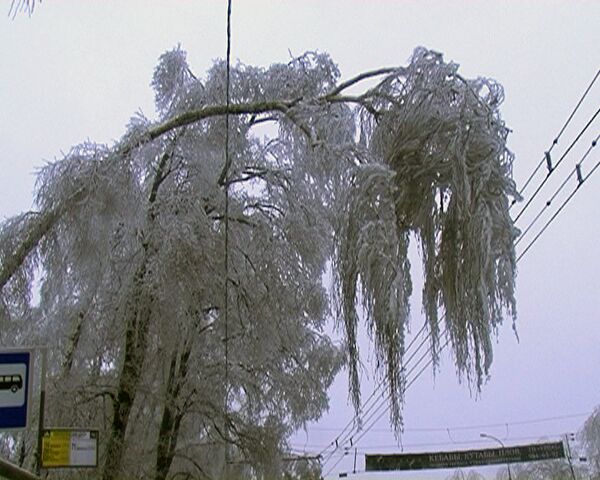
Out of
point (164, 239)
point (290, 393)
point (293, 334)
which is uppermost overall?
point (164, 239)

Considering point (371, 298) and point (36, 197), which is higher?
point (36, 197)

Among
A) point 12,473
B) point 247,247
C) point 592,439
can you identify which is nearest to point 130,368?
point 247,247

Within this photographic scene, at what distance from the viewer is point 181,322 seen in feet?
23.1

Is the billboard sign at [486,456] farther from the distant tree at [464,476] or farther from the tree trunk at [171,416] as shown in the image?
the tree trunk at [171,416]

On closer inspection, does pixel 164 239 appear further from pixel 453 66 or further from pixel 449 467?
pixel 449 467

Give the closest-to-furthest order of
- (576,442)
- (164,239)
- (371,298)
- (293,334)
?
(371,298), (164,239), (293,334), (576,442)

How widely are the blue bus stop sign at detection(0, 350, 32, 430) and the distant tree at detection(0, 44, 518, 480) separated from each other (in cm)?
201

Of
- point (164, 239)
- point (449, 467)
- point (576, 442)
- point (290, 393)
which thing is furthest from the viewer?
point (449, 467)

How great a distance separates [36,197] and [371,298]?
12.3 ft

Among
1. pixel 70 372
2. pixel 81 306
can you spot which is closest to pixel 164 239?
pixel 81 306

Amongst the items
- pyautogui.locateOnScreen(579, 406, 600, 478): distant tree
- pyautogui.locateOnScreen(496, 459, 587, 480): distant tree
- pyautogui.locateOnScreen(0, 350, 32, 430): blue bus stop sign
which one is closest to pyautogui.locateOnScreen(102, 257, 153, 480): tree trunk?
pyautogui.locateOnScreen(0, 350, 32, 430): blue bus stop sign

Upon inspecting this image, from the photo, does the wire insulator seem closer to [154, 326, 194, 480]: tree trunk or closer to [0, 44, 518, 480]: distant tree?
[0, 44, 518, 480]: distant tree

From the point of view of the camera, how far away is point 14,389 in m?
2.62

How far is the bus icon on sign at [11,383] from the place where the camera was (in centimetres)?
261
